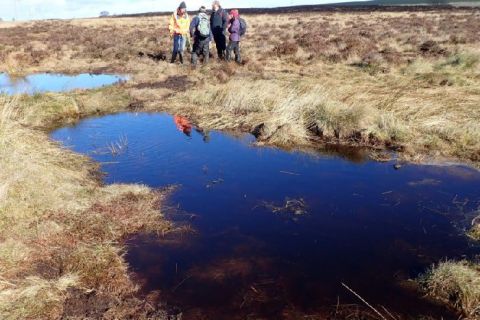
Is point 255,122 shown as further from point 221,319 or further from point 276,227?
point 221,319

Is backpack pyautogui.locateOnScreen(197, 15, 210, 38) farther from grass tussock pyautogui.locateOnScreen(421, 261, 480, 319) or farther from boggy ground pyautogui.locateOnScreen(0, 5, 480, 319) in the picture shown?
grass tussock pyautogui.locateOnScreen(421, 261, 480, 319)

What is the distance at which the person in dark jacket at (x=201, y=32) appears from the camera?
52.0 feet

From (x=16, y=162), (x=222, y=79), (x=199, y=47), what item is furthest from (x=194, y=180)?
(x=199, y=47)

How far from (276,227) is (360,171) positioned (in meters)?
2.58

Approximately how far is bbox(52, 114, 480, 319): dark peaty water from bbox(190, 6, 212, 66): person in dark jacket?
7.85 metres

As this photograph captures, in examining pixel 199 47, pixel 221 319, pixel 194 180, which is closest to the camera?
pixel 221 319

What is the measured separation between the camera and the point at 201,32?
15930 mm

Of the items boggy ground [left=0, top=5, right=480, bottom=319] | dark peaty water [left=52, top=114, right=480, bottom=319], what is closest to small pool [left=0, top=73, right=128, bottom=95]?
boggy ground [left=0, top=5, right=480, bottom=319]

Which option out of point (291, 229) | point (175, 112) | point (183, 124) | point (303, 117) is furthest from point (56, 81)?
point (291, 229)

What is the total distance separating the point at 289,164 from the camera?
8336 mm

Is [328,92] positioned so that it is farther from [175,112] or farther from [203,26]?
[203,26]

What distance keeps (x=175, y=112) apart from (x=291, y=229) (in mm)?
6936

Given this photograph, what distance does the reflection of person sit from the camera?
35.0 ft

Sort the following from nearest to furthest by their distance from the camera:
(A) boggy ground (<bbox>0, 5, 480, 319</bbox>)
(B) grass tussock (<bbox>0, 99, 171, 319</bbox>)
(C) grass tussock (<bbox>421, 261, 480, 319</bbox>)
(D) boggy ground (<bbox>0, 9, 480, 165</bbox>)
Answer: (C) grass tussock (<bbox>421, 261, 480, 319</bbox>)
(B) grass tussock (<bbox>0, 99, 171, 319</bbox>)
(A) boggy ground (<bbox>0, 5, 480, 319</bbox>)
(D) boggy ground (<bbox>0, 9, 480, 165</bbox>)
